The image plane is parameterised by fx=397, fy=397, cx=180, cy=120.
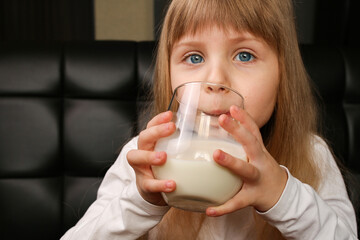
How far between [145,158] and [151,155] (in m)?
0.02

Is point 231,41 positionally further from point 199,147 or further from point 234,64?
point 199,147

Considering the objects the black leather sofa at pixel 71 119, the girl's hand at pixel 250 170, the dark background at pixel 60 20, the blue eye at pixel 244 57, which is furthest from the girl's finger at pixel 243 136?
the dark background at pixel 60 20

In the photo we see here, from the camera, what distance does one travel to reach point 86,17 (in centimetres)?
216

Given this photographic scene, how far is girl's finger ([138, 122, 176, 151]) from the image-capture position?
1.77 feet

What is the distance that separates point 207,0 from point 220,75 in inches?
7.1

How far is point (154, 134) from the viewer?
1.84 feet

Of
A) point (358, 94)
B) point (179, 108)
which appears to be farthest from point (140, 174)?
point (358, 94)

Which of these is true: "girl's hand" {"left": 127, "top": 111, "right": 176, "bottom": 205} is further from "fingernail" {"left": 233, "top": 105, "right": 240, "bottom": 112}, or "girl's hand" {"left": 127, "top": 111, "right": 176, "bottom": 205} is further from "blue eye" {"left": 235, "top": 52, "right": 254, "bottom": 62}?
"blue eye" {"left": 235, "top": 52, "right": 254, "bottom": 62}

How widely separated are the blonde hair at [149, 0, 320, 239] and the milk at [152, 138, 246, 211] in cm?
39

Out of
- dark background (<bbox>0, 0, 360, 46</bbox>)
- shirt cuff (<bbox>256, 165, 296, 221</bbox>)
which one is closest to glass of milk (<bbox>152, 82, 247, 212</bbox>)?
shirt cuff (<bbox>256, 165, 296, 221</bbox>)

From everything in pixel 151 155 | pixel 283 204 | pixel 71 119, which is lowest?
pixel 71 119

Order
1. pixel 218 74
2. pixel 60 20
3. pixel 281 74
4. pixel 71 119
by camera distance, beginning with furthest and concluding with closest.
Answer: pixel 60 20, pixel 71 119, pixel 281 74, pixel 218 74

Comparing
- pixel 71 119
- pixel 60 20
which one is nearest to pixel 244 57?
pixel 71 119

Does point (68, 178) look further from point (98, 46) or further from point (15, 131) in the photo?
point (98, 46)
